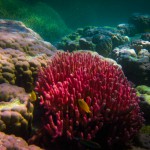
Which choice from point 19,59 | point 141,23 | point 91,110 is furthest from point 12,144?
point 141,23

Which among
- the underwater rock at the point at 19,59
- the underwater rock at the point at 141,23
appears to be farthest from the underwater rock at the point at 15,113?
the underwater rock at the point at 141,23

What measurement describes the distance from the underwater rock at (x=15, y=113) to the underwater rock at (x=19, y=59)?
592 millimetres

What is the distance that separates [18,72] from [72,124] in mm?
2078

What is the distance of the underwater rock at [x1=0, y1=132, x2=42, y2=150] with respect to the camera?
3.39 metres

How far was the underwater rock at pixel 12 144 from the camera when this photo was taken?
339 cm

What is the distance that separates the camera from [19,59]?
532 cm

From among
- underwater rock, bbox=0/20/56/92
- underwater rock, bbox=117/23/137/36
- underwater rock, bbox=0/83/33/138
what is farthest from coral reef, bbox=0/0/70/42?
underwater rock, bbox=0/83/33/138

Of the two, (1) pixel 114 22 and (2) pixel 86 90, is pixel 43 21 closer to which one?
(2) pixel 86 90

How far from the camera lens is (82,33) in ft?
52.6

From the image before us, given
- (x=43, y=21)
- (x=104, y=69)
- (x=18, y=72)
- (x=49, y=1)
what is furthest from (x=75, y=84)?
(x=49, y=1)

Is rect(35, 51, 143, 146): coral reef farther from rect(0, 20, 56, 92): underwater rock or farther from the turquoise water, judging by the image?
the turquoise water

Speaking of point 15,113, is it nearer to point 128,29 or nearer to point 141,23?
point 128,29

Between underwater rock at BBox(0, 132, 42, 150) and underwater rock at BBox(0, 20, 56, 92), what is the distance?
5.34 feet

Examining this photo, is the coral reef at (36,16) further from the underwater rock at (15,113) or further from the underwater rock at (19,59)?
the underwater rock at (15,113)
